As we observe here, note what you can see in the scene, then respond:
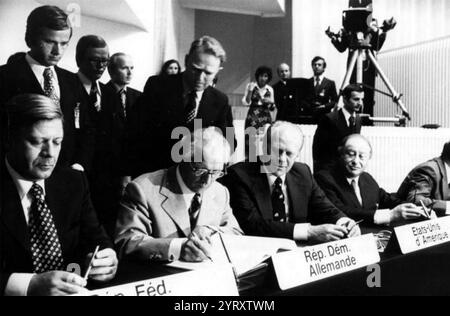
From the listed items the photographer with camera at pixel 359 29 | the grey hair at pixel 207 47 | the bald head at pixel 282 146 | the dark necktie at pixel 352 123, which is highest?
the photographer with camera at pixel 359 29

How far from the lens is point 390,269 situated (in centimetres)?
139

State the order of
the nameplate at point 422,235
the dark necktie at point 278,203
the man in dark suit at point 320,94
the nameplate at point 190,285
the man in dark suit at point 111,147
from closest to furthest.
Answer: the nameplate at point 190,285 → the nameplate at point 422,235 → the dark necktie at point 278,203 → the man in dark suit at point 111,147 → the man in dark suit at point 320,94

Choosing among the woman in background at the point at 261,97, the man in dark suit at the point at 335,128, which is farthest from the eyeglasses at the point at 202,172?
the woman in background at the point at 261,97

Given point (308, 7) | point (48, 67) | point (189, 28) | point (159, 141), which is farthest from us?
point (308, 7)

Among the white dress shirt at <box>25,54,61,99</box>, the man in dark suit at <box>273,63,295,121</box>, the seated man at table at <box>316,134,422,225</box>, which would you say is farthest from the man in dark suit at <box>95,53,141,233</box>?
the man in dark suit at <box>273,63,295,121</box>

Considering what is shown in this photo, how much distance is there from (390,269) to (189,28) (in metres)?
4.67

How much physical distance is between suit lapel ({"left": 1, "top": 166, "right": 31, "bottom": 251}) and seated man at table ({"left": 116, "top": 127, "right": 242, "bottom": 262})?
0.31 m

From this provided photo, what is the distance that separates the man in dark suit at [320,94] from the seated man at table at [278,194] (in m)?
2.47

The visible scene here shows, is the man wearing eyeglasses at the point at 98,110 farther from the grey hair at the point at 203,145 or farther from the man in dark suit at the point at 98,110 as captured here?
the grey hair at the point at 203,145

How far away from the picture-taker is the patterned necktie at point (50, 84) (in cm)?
173

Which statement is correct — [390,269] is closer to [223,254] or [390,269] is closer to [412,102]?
[223,254]

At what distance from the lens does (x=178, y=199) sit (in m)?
1.58

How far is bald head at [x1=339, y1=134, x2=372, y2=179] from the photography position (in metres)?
2.32
